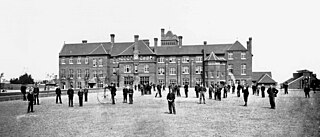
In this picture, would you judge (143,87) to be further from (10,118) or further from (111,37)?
(111,37)

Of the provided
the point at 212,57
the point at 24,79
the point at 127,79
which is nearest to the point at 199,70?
the point at 212,57

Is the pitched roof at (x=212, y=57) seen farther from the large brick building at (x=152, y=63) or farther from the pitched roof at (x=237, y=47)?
the pitched roof at (x=237, y=47)

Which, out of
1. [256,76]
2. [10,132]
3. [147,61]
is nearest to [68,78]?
[147,61]

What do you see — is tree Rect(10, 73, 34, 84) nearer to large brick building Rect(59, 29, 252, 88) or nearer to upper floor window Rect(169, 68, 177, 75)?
large brick building Rect(59, 29, 252, 88)

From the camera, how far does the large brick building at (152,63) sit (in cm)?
6306

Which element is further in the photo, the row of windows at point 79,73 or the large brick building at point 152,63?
the row of windows at point 79,73

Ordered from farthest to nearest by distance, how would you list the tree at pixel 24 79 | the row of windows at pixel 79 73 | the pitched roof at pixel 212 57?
the tree at pixel 24 79, the row of windows at pixel 79 73, the pitched roof at pixel 212 57

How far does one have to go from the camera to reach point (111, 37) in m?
73.1

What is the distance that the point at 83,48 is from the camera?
7225 cm

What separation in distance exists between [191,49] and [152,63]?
9.92 meters

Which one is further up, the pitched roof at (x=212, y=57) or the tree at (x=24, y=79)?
Result: the pitched roof at (x=212, y=57)

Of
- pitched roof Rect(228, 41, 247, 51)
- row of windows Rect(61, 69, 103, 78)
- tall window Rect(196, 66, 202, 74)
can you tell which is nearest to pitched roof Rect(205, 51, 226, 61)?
tall window Rect(196, 66, 202, 74)

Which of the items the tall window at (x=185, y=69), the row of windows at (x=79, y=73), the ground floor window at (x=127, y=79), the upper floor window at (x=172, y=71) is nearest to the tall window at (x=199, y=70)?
the tall window at (x=185, y=69)

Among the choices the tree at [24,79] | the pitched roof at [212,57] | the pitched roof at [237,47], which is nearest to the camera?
the pitched roof at [212,57]
